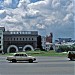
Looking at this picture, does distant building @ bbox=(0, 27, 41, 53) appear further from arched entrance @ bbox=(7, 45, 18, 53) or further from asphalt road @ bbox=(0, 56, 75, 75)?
asphalt road @ bbox=(0, 56, 75, 75)

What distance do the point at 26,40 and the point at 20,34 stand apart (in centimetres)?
441

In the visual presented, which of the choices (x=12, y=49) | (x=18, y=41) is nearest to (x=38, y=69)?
(x=18, y=41)

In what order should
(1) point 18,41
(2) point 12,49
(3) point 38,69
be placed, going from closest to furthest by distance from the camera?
(3) point 38,69 → (1) point 18,41 → (2) point 12,49

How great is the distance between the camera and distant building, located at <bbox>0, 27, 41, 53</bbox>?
15212 cm

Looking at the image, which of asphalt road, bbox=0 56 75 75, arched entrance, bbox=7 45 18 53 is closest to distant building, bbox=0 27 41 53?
arched entrance, bbox=7 45 18 53

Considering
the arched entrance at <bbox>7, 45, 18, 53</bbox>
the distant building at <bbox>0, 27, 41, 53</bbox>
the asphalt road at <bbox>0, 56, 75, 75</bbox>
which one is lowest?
the asphalt road at <bbox>0, 56, 75, 75</bbox>

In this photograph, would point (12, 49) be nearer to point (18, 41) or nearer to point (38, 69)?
point (18, 41)

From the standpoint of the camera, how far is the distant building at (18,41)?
499 feet

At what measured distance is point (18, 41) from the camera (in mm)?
152625

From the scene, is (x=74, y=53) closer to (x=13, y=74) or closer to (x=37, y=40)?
(x=13, y=74)

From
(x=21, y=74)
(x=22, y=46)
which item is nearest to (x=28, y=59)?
(x=21, y=74)

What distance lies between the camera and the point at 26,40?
153 metres

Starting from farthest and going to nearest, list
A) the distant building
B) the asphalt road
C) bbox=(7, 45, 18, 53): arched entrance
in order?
bbox=(7, 45, 18, 53): arched entrance, the distant building, the asphalt road

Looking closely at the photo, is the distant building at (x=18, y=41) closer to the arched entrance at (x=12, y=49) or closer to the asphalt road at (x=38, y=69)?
the arched entrance at (x=12, y=49)
